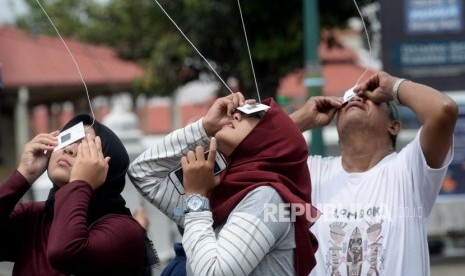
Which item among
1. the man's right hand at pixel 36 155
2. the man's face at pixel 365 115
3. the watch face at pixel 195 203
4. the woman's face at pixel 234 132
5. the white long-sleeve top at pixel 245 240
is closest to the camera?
the white long-sleeve top at pixel 245 240

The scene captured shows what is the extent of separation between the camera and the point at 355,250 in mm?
3779

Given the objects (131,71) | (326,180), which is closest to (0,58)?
(131,71)

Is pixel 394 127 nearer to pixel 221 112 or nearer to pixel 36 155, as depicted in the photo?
pixel 221 112

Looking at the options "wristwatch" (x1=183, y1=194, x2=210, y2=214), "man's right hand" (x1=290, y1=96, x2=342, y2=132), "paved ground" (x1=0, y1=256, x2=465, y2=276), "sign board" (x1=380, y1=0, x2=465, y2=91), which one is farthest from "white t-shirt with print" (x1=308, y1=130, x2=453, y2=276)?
"paved ground" (x1=0, y1=256, x2=465, y2=276)

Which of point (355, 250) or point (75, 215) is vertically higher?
point (75, 215)

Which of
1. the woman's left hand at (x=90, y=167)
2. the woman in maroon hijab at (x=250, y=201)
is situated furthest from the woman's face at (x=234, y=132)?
the woman's left hand at (x=90, y=167)

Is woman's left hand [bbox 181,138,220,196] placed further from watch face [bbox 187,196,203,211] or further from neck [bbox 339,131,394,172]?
neck [bbox 339,131,394,172]

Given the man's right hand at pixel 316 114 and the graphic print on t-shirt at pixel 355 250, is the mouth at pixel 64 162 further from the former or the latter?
the man's right hand at pixel 316 114

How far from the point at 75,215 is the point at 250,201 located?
540 mm

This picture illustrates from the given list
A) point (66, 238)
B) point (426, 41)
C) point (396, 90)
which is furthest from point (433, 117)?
point (426, 41)

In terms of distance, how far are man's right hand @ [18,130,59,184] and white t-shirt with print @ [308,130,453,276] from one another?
1064 millimetres

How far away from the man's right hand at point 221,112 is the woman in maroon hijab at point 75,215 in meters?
0.30

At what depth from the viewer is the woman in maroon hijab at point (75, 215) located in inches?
124

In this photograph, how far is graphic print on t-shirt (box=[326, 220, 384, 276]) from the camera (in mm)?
3736
